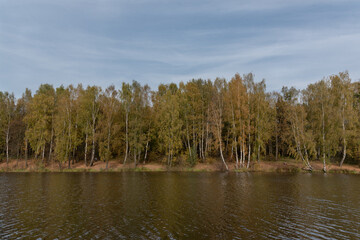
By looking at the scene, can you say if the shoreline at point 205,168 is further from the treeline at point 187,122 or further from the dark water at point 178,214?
the dark water at point 178,214

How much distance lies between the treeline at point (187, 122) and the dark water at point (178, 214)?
3045 centimetres

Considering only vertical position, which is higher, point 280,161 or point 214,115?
point 214,115

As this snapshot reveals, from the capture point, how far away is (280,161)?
62500 mm

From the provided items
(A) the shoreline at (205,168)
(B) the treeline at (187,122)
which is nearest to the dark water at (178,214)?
(A) the shoreline at (205,168)

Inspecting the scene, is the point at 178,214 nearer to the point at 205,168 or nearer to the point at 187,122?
the point at 205,168

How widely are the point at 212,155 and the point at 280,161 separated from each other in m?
17.6

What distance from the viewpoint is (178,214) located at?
58.5 feet

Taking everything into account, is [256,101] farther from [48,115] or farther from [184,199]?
[48,115]

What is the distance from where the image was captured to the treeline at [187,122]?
182 feet

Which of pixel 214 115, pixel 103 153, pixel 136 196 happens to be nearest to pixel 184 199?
pixel 136 196

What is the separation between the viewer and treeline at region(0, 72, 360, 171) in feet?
182

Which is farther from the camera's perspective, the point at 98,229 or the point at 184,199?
the point at 184,199

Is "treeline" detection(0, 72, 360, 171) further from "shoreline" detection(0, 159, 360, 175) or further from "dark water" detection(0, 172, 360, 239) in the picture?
"dark water" detection(0, 172, 360, 239)

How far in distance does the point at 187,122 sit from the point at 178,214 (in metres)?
45.4
